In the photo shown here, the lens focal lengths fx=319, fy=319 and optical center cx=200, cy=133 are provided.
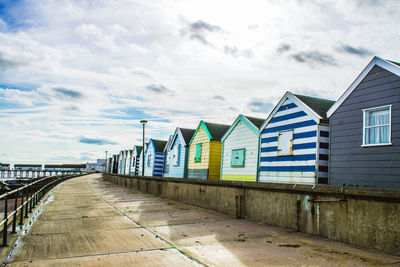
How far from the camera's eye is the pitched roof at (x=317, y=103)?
13.0 metres

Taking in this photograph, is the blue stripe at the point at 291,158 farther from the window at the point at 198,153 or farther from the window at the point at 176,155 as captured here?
the window at the point at 176,155

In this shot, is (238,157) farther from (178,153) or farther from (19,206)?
(19,206)

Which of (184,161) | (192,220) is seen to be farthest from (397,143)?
(184,161)

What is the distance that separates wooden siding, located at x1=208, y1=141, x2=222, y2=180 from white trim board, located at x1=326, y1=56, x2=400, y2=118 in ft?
33.6

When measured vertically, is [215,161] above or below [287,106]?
below

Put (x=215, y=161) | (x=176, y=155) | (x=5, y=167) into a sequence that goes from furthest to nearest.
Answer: (x=5, y=167) < (x=176, y=155) < (x=215, y=161)

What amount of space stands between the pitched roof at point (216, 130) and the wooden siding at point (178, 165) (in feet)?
11.1

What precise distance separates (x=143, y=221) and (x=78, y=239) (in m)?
2.38

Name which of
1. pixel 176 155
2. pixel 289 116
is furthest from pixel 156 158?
pixel 289 116

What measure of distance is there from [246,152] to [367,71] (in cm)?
783

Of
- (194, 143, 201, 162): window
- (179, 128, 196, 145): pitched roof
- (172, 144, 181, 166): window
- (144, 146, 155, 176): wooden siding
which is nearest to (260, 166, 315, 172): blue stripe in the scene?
(194, 143, 201, 162): window

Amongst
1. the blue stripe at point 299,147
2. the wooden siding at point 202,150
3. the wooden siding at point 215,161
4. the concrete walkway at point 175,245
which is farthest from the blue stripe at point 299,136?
the wooden siding at point 202,150

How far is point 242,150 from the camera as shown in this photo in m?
17.5

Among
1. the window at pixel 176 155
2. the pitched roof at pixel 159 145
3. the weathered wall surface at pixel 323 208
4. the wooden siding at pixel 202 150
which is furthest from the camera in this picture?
the pitched roof at pixel 159 145
